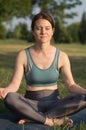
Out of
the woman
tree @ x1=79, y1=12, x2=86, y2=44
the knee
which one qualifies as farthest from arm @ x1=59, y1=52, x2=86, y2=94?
tree @ x1=79, y1=12, x2=86, y2=44

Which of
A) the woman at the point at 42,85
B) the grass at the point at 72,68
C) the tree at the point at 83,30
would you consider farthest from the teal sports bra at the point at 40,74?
the tree at the point at 83,30

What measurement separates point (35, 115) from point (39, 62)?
57 cm

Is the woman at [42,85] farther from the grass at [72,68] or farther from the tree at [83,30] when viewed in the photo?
the tree at [83,30]

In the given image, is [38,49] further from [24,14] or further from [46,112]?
[24,14]

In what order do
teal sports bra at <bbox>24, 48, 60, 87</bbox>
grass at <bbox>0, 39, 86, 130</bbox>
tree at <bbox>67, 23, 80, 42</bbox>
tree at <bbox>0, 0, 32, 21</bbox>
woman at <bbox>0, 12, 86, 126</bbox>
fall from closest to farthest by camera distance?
woman at <bbox>0, 12, 86, 126</bbox> → teal sports bra at <bbox>24, 48, 60, 87</bbox> → grass at <bbox>0, 39, 86, 130</bbox> → tree at <bbox>0, 0, 32, 21</bbox> → tree at <bbox>67, 23, 80, 42</bbox>

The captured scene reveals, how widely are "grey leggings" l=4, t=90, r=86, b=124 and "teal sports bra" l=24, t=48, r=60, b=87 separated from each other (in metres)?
0.11

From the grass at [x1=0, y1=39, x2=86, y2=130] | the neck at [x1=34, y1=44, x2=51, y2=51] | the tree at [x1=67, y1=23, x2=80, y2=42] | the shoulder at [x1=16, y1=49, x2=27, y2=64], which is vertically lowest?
the tree at [x1=67, y1=23, x2=80, y2=42]

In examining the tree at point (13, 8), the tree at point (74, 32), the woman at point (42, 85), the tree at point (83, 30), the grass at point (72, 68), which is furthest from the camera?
the tree at point (74, 32)

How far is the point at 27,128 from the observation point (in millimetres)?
4422

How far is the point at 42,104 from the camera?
15.4 ft

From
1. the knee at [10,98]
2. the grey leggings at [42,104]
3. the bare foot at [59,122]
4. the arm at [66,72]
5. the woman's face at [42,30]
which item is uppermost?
the woman's face at [42,30]

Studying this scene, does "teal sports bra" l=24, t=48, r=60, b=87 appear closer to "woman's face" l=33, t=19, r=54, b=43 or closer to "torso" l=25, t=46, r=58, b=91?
"torso" l=25, t=46, r=58, b=91

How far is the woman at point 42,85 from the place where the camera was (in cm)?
455

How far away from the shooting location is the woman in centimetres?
455
